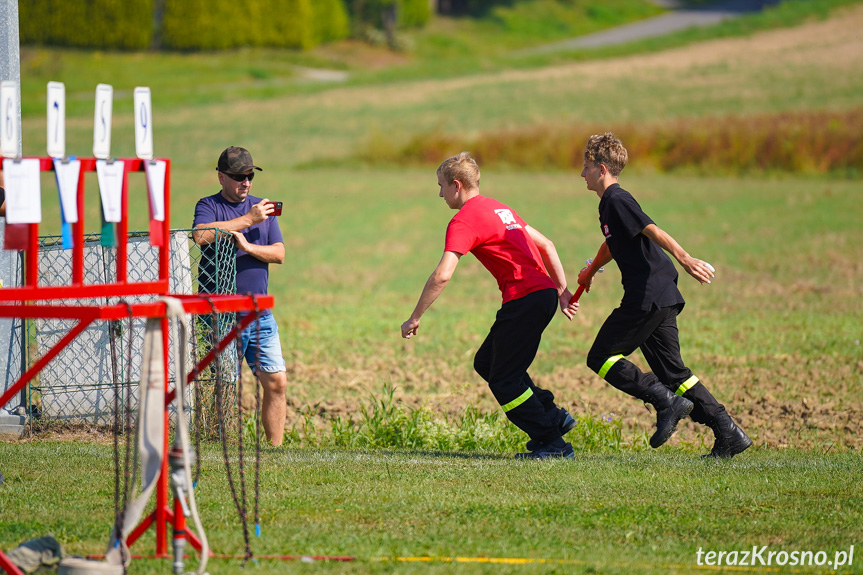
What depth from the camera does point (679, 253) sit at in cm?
607

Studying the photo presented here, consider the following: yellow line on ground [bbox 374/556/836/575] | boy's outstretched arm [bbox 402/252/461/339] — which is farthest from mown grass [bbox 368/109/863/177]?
yellow line on ground [bbox 374/556/836/575]

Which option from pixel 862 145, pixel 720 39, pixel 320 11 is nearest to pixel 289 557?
pixel 862 145

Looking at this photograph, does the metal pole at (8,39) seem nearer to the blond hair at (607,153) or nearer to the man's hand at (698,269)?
the blond hair at (607,153)

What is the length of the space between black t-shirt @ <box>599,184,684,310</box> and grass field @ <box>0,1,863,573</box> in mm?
1049

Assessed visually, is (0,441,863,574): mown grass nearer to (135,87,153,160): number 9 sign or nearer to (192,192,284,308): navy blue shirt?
(192,192,284,308): navy blue shirt

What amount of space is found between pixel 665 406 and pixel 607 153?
1.64 meters

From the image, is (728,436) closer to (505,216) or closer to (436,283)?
(505,216)

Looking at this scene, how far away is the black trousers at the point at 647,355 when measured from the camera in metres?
6.42

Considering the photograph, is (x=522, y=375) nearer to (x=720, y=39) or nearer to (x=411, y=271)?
(x=411, y=271)

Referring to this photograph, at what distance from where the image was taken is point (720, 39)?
A: 6353 centimetres

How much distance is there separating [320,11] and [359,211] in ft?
163

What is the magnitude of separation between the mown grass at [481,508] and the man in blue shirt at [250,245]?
57 centimetres

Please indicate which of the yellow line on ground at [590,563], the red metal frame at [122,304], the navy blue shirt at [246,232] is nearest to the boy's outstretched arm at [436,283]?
the navy blue shirt at [246,232]

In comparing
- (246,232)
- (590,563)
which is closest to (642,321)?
(590,563)
